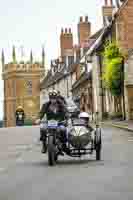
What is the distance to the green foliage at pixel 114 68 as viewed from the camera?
55094mm

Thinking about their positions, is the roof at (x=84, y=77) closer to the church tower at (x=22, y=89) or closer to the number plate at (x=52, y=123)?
the church tower at (x=22, y=89)

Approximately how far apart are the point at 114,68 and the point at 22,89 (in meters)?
83.3

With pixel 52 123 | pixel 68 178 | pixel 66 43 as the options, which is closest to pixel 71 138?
pixel 52 123

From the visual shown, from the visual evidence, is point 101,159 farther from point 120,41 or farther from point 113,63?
point 120,41

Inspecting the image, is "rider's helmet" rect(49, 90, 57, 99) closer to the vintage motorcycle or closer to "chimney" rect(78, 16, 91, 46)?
the vintage motorcycle

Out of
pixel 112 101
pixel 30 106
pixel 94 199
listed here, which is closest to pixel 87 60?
pixel 112 101

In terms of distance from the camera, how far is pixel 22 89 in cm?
13738

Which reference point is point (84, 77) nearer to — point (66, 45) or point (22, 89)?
point (66, 45)

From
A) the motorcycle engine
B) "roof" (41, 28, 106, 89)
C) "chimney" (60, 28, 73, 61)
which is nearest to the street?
the motorcycle engine

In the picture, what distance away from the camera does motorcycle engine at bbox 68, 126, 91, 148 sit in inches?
610

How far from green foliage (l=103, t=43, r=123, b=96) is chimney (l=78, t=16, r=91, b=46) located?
108 feet

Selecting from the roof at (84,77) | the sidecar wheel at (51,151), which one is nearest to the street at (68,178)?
the sidecar wheel at (51,151)

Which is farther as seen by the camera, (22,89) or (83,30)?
(22,89)

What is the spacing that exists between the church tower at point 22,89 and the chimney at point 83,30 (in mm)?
45000
